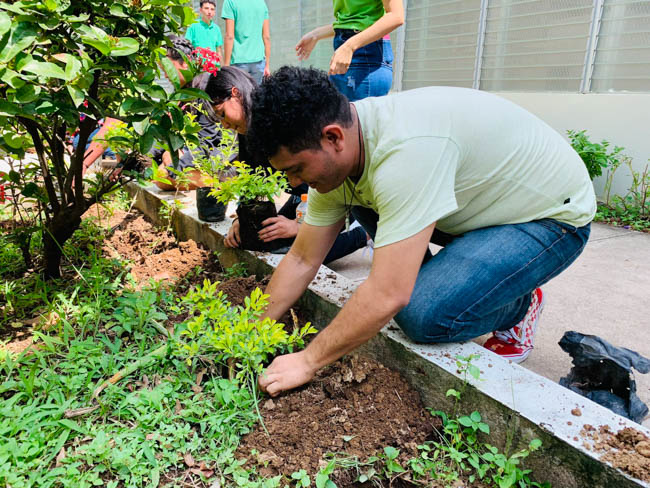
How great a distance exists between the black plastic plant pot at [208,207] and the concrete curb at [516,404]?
1.35 metres

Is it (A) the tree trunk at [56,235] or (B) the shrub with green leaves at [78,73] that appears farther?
(A) the tree trunk at [56,235]

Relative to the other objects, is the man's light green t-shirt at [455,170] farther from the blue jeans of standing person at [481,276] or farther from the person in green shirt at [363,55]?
the person in green shirt at [363,55]

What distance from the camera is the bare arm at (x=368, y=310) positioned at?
1.52 meters

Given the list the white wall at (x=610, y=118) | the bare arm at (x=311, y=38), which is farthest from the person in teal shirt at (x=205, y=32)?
the white wall at (x=610, y=118)

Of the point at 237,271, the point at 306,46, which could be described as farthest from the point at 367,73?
the point at 237,271

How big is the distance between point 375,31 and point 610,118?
294cm

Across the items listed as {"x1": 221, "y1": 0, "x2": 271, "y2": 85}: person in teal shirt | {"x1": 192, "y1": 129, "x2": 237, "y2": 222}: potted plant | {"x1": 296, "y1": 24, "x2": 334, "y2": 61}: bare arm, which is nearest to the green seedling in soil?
{"x1": 192, "y1": 129, "x2": 237, "y2": 222}: potted plant

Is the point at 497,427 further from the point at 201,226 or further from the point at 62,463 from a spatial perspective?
the point at 201,226

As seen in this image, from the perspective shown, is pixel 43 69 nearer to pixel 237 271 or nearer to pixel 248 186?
pixel 248 186

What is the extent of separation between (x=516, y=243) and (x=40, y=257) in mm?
2520

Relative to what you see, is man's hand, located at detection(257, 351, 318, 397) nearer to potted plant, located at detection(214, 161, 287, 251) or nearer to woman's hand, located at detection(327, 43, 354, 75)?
potted plant, located at detection(214, 161, 287, 251)

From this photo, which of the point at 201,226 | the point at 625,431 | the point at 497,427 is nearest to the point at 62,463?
the point at 497,427

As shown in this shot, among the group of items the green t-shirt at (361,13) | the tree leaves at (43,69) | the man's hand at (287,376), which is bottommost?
the man's hand at (287,376)

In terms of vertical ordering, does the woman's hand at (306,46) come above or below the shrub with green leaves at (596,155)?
above
